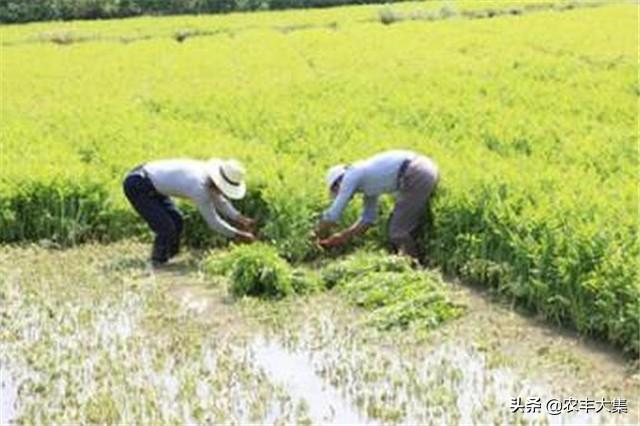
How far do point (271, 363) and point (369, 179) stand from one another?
2.14m

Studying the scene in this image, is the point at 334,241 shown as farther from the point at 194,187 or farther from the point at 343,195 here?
the point at 194,187

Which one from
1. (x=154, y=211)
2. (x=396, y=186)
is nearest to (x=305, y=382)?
(x=396, y=186)

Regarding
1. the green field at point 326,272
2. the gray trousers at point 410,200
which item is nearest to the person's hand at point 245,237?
the green field at point 326,272

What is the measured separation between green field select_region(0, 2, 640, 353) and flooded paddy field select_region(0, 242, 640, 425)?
1.42 ft

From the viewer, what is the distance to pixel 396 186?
8.23 m

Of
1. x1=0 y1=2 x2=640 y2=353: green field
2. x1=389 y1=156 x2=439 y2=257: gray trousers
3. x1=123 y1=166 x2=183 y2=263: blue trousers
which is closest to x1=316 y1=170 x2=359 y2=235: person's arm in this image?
x1=389 y1=156 x2=439 y2=257: gray trousers

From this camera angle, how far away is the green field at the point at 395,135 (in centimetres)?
713

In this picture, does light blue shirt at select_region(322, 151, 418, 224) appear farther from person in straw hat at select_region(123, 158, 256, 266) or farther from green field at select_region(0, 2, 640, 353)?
person in straw hat at select_region(123, 158, 256, 266)

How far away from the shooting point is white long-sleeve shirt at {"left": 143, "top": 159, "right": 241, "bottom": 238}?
8375 mm

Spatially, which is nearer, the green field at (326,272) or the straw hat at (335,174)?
the green field at (326,272)

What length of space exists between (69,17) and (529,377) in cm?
3187

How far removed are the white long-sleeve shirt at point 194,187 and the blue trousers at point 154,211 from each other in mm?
82

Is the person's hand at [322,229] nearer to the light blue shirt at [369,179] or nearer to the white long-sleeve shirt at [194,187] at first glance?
the light blue shirt at [369,179]

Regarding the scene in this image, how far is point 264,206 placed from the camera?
9.19m
